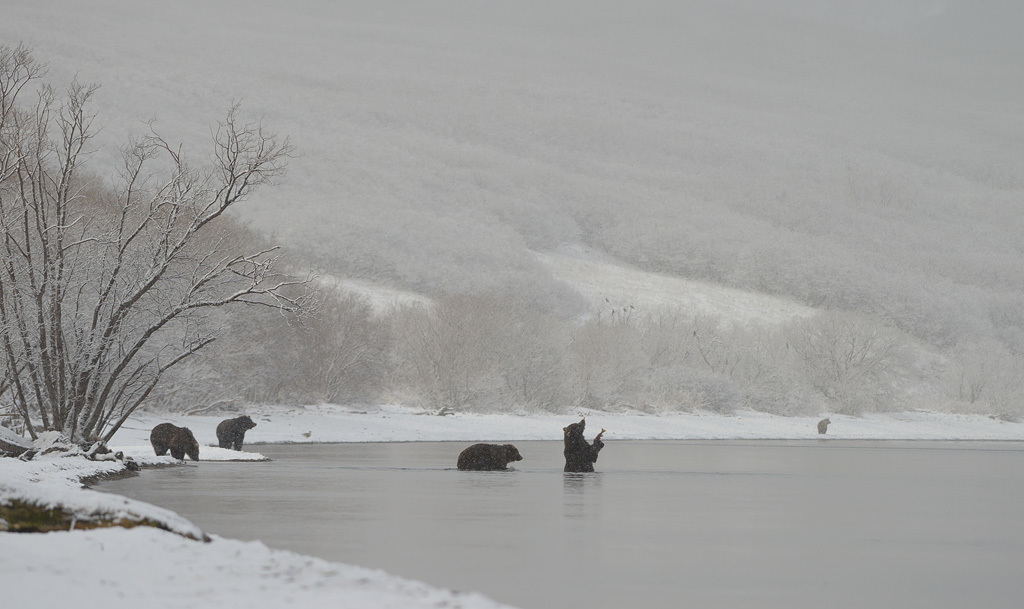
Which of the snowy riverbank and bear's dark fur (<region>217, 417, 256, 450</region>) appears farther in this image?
bear's dark fur (<region>217, 417, 256, 450</region>)

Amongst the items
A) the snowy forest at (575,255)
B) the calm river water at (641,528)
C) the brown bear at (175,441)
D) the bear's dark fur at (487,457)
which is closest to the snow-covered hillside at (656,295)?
the snowy forest at (575,255)

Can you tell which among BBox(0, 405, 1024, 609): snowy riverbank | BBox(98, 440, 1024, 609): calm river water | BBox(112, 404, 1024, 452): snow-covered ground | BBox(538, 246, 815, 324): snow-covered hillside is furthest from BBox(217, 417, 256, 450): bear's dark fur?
BBox(538, 246, 815, 324): snow-covered hillside

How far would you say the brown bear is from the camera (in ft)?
91.2

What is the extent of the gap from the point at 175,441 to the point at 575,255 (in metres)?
112

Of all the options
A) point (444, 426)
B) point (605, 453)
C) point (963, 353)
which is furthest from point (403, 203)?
point (605, 453)

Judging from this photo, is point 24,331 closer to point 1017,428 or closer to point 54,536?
point 54,536

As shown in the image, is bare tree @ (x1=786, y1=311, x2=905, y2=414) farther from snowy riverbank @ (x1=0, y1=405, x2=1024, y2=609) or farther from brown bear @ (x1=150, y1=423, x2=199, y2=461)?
snowy riverbank @ (x1=0, y1=405, x2=1024, y2=609)

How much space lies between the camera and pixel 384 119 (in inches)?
7441

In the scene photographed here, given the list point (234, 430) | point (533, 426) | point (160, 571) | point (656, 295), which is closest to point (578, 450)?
point (234, 430)

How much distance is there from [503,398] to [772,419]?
56.6ft

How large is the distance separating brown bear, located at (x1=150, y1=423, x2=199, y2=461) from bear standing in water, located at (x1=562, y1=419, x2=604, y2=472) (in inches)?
336

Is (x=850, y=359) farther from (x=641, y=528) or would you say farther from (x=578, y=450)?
(x=641, y=528)

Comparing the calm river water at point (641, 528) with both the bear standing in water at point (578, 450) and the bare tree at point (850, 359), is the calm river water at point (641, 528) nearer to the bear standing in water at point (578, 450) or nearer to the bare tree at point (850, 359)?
the bear standing in water at point (578, 450)

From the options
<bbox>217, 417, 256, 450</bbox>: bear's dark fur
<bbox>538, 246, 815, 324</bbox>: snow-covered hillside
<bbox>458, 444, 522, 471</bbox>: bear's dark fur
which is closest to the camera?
<bbox>458, 444, 522, 471</bbox>: bear's dark fur
